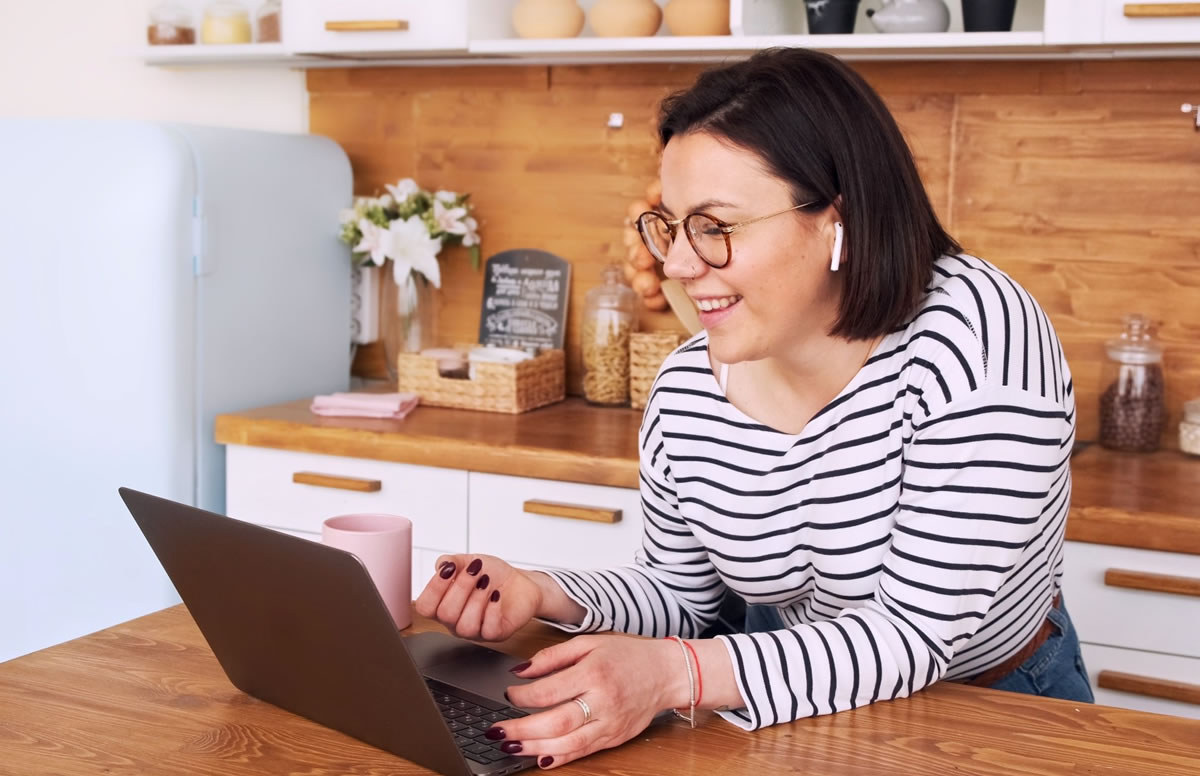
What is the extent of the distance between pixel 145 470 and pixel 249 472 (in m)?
0.19

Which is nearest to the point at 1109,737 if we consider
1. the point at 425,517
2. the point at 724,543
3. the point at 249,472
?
the point at 724,543

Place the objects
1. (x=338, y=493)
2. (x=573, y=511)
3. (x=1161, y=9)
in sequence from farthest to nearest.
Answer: (x=338, y=493)
(x=573, y=511)
(x=1161, y=9)

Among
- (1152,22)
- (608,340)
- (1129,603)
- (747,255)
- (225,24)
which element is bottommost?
(1129,603)

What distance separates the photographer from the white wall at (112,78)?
2.99 metres

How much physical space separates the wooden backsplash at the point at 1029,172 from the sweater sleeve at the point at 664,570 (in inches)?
49.2

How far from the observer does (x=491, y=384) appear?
2.53m

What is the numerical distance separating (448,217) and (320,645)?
73.9 inches

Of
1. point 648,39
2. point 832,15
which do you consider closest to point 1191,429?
point 832,15

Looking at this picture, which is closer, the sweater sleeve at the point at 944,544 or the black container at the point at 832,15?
the sweater sleeve at the point at 944,544

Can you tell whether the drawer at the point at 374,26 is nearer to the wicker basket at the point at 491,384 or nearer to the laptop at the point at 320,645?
the wicker basket at the point at 491,384

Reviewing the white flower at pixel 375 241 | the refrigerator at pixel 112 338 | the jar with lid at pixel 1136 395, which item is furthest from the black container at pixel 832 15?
the refrigerator at pixel 112 338

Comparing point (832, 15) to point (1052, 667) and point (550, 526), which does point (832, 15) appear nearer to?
point (550, 526)

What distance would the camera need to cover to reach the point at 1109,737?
978 millimetres

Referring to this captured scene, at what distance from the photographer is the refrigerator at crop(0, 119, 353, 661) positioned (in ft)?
7.70
